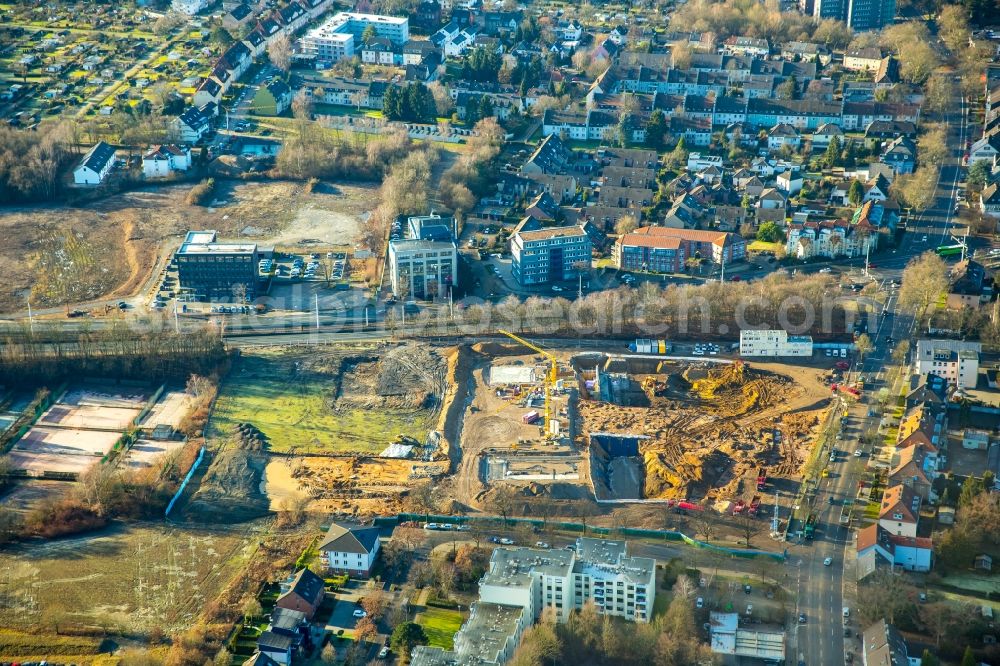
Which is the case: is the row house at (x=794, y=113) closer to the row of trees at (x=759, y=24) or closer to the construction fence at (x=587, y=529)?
the row of trees at (x=759, y=24)

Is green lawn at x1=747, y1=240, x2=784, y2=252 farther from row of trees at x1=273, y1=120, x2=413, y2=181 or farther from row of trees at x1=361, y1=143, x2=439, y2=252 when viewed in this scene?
row of trees at x1=273, y1=120, x2=413, y2=181

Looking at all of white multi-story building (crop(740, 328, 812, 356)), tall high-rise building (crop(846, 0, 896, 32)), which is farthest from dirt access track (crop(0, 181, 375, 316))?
tall high-rise building (crop(846, 0, 896, 32))

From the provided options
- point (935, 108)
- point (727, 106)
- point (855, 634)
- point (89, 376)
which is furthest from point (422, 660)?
point (935, 108)

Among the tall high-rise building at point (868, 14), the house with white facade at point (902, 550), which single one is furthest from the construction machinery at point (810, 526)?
the tall high-rise building at point (868, 14)

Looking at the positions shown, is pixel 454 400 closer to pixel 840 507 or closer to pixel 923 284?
pixel 840 507

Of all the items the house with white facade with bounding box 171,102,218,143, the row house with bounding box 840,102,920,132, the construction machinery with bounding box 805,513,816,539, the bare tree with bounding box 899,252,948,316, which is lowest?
the construction machinery with bounding box 805,513,816,539
